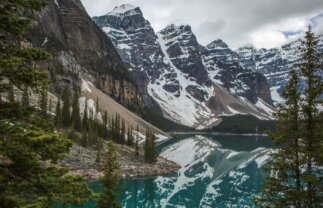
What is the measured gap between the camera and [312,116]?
18.7 metres

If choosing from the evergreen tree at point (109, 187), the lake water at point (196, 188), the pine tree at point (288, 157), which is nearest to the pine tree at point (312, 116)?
the pine tree at point (288, 157)

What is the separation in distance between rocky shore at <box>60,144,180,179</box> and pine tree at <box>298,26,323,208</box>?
5329cm

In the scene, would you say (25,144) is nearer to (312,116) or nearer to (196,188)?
(312,116)

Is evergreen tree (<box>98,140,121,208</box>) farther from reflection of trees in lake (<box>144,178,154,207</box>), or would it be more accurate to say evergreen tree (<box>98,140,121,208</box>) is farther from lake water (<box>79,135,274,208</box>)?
reflection of trees in lake (<box>144,178,154,207</box>)

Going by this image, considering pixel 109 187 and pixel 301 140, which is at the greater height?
pixel 301 140

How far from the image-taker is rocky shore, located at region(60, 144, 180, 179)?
240ft

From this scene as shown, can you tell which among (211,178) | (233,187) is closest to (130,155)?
(211,178)

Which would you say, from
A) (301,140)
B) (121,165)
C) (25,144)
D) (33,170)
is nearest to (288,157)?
(301,140)

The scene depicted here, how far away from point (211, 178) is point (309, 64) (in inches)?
3119

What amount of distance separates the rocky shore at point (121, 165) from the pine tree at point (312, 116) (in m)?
53.3

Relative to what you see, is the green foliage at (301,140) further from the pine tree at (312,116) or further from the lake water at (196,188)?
the lake water at (196,188)

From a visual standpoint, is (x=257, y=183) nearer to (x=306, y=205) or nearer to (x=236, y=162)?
(x=236, y=162)

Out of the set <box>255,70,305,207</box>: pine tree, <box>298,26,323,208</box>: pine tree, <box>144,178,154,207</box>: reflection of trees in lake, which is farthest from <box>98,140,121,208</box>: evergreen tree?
<box>144,178,154,207</box>: reflection of trees in lake

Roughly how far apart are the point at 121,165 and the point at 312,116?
7051cm
